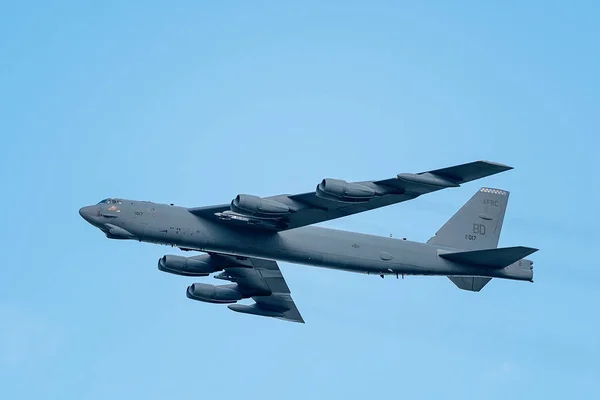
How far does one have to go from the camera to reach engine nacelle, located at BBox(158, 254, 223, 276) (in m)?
51.4

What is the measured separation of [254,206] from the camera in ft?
147

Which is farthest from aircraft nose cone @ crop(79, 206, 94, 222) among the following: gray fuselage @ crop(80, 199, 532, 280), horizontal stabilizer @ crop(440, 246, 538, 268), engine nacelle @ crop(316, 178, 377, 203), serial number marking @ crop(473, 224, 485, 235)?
serial number marking @ crop(473, 224, 485, 235)

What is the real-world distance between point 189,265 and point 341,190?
11.5 metres

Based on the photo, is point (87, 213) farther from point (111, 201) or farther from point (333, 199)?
point (333, 199)

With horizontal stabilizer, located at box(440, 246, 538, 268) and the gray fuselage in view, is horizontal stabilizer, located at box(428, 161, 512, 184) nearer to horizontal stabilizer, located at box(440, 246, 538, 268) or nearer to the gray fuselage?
horizontal stabilizer, located at box(440, 246, 538, 268)

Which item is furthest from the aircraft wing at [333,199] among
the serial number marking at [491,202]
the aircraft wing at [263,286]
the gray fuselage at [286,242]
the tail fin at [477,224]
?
the serial number marking at [491,202]

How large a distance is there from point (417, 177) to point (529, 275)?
10470 millimetres

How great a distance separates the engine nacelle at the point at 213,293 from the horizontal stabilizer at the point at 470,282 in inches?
455

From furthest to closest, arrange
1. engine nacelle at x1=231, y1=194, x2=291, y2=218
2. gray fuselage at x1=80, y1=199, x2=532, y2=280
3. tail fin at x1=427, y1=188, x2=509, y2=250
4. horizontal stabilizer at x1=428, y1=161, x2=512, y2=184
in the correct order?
1. tail fin at x1=427, y1=188, x2=509, y2=250
2. gray fuselage at x1=80, y1=199, x2=532, y2=280
3. engine nacelle at x1=231, y1=194, x2=291, y2=218
4. horizontal stabilizer at x1=428, y1=161, x2=512, y2=184

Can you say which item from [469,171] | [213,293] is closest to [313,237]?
[213,293]

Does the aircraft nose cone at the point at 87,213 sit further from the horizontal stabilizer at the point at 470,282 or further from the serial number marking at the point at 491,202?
the serial number marking at the point at 491,202

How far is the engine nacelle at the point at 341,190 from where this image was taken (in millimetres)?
43906

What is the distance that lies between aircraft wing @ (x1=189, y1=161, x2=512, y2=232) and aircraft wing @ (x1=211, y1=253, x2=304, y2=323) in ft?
20.4

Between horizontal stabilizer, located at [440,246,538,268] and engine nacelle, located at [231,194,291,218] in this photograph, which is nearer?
engine nacelle, located at [231,194,291,218]
